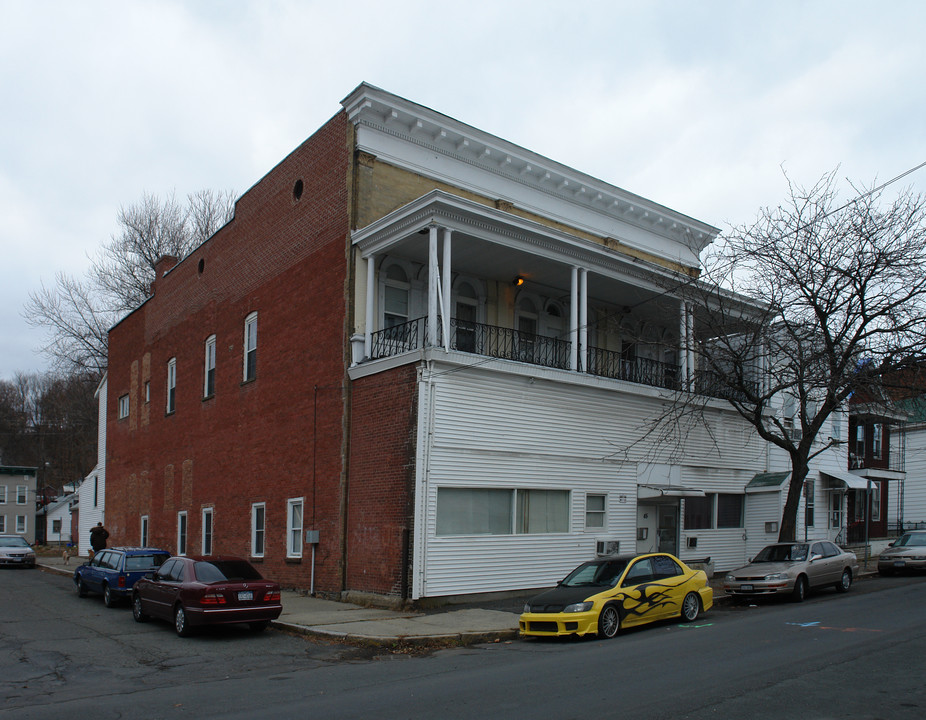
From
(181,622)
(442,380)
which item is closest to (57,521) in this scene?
(181,622)

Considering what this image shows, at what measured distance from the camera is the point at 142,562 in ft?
66.6

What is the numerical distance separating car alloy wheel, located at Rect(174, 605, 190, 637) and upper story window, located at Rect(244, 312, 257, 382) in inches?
419

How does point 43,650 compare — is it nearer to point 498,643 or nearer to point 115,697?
point 115,697

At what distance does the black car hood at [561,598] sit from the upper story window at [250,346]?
1377cm

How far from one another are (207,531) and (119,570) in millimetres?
7271

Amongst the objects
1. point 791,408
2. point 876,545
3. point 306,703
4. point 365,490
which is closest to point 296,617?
point 365,490

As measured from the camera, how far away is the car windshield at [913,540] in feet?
85.7

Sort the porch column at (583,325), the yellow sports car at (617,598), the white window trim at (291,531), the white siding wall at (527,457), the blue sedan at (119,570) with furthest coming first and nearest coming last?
the white window trim at (291,531)
the porch column at (583,325)
the blue sedan at (119,570)
the white siding wall at (527,457)
the yellow sports car at (617,598)

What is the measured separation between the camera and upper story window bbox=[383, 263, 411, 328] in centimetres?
2112

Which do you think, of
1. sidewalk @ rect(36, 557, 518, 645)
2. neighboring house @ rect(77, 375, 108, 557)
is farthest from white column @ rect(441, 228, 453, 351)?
neighboring house @ rect(77, 375, 108, 557)

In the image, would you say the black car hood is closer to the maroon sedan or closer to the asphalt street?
the asphalt street

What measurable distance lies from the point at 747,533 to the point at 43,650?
1928cm

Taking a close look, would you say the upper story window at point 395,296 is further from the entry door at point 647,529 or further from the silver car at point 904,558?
the silver car at point 904,558

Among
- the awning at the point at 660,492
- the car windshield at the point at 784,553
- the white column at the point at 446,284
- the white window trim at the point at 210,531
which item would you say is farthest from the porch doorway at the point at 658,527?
the white window trim at the point at 210,531
